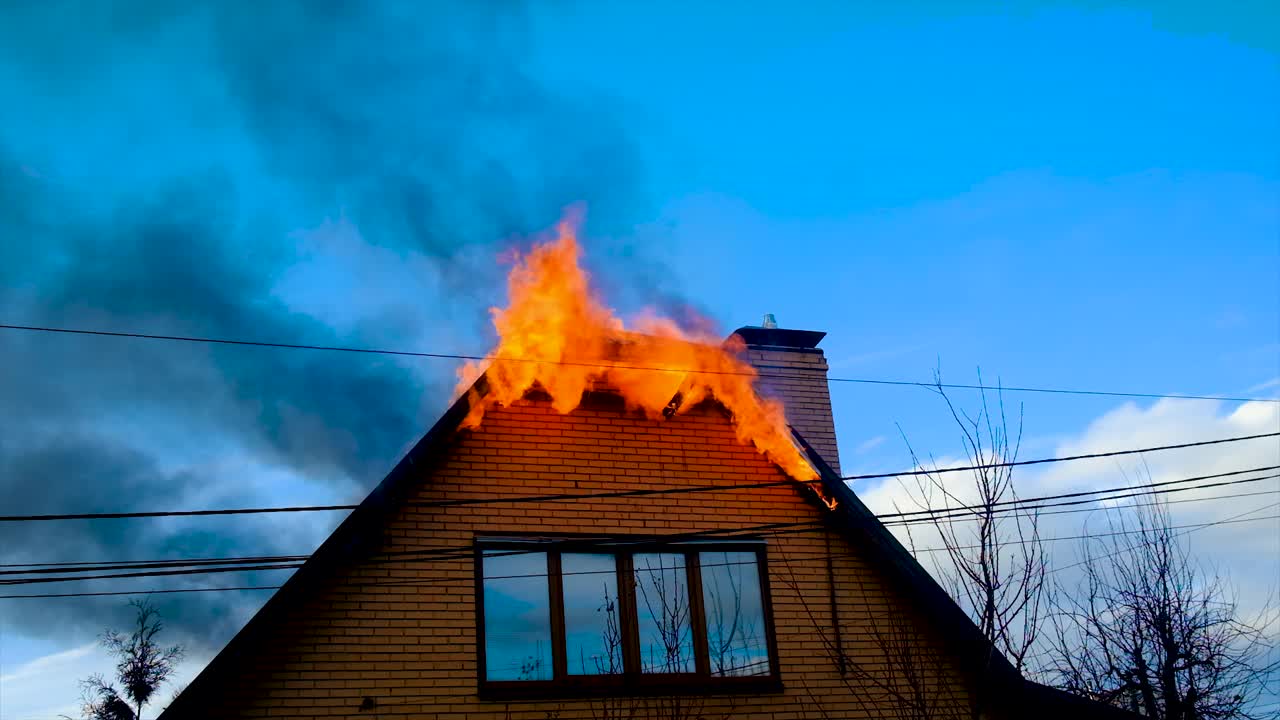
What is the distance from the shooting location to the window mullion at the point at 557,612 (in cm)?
1078

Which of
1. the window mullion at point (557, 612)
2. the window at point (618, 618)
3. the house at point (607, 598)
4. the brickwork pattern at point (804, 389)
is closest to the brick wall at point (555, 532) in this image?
the house at point (607, 598)

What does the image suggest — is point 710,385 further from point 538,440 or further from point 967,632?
point 967,632

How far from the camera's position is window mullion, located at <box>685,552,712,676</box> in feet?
37.1

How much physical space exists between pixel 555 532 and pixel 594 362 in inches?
77.6

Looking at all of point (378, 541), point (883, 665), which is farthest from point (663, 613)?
point (378, 541)

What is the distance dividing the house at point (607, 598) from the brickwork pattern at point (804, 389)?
221 centimetres

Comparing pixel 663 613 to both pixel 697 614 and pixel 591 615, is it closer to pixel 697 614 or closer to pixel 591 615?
pixel 697 614

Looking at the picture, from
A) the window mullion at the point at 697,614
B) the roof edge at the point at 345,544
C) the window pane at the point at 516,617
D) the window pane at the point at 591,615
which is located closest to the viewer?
the roof edge at the point at 345,544

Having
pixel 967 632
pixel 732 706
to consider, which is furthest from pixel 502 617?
pixel 967 632

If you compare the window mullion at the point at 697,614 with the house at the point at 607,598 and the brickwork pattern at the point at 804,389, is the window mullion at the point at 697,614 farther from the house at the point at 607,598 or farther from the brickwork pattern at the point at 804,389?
the brickwork pattern at the point at 804,389

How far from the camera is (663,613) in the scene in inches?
445

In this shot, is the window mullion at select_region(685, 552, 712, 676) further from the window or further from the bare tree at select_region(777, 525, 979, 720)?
the bare tree at select_region(777, 525, 979, 720)

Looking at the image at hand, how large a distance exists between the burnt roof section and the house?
2422mm

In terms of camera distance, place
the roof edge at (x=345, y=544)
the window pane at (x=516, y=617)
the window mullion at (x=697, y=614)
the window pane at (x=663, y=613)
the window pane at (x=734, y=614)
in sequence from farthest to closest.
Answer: the window pane at (x=734, y=614) < the window mullion at (x=697, y=614) < the window pane at (x=663, y=613) < the window pane at (x=516, y=617) < the roof edge at (x=345, y=544)
